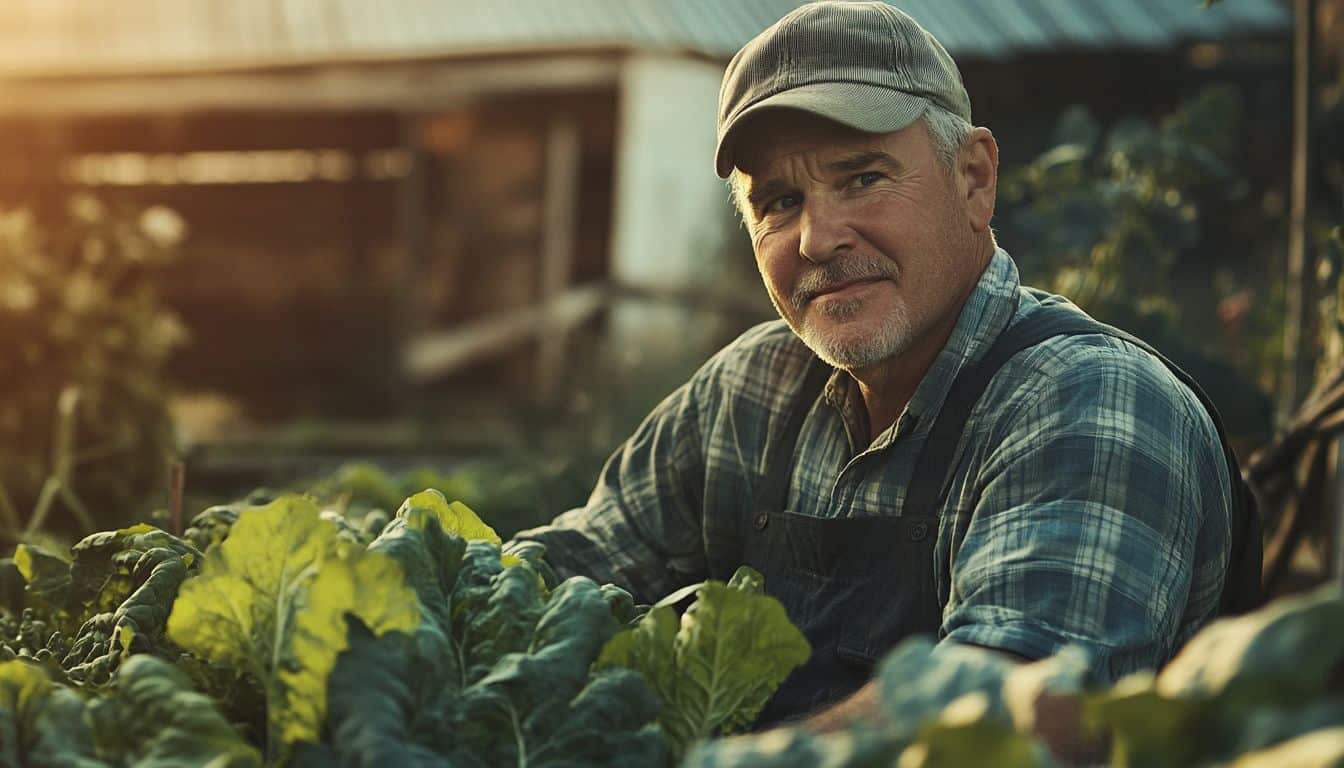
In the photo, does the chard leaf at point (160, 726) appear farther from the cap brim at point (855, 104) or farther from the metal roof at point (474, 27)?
the metal roof at point (474, 27)

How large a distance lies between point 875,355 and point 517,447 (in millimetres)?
4143

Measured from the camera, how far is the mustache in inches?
82.4

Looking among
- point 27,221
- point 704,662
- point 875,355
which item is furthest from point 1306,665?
point 27,221

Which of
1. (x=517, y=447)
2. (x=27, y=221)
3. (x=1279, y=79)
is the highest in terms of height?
(x=1279, y=79)

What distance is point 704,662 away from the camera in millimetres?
1262

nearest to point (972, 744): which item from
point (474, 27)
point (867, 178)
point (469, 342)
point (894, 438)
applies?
point (894, 438)

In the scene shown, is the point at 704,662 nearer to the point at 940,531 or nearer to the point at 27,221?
the point at 940,531

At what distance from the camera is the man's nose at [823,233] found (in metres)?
2.09

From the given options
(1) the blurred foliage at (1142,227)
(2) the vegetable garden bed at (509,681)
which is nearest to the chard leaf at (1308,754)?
(2) the vegetable garden bed at (509,681)

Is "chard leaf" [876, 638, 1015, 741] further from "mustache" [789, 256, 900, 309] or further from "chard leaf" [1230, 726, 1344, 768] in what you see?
"mustache" [789, 256, 900, 309]

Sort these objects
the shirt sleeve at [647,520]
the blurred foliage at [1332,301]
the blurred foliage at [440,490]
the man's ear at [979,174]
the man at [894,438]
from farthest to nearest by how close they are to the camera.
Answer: the blurred foliage at [440,490] → the blurred foliage at [1332,301] → the shirt sleeve at [647,520] → the man's ear at [979,174] → the man at [894,438]

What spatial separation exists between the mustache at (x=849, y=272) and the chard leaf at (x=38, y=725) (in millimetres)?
1249

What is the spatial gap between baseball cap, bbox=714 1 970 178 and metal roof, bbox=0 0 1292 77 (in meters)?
6.75

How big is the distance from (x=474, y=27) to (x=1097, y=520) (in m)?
8.26
